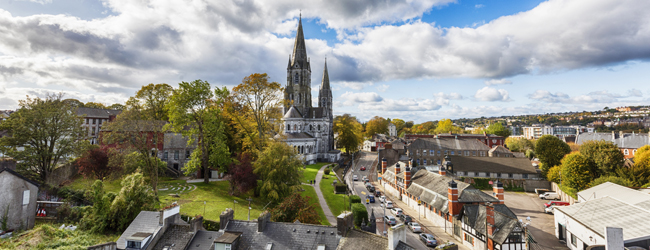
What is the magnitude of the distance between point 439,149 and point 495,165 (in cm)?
1350

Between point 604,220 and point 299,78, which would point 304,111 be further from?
point 604,220

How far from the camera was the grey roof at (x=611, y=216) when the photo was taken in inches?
776

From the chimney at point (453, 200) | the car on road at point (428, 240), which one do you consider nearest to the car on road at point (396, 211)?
the chimney at point (453, 200)

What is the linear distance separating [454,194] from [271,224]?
18.5m

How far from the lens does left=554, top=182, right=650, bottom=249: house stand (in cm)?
1950

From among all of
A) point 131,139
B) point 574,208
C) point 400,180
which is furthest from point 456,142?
point 131,139

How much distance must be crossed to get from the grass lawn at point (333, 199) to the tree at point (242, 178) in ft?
30.3

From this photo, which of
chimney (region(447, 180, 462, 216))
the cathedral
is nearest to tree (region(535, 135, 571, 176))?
chimney (region(447, 180, 462, 216))

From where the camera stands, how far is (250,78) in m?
34.9

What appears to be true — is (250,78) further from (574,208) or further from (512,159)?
(512,159)

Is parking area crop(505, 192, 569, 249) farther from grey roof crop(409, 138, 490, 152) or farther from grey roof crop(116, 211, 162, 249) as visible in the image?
grey roof crop(116, 211, 162, 249)

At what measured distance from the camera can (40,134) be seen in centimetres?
2478

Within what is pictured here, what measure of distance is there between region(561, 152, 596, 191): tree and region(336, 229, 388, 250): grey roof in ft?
124

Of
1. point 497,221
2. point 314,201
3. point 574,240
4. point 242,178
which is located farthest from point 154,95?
point 574,240
